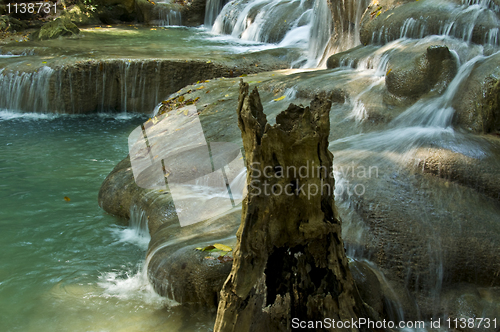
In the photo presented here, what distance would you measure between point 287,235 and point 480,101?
10.2 feet

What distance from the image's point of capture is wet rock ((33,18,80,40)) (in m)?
12.7

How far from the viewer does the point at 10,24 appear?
13367 millimetres

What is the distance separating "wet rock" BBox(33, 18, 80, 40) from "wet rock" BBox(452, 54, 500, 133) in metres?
11.2

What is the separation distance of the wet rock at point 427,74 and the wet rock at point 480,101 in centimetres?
31

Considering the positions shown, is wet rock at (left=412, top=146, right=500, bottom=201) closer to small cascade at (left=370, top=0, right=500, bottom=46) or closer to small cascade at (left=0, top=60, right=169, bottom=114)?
small cascade at (left=370, top=0, right=500, bottom=46)

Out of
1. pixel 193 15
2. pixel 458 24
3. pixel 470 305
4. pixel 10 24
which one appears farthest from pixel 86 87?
pixel 470 305

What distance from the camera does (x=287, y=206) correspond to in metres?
2.61

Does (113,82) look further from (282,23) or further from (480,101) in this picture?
(480,101)

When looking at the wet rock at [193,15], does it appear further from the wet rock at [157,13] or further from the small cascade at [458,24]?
the small cascade at [458,24]

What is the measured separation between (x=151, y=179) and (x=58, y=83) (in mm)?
5657

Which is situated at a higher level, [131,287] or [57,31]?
[57,31]

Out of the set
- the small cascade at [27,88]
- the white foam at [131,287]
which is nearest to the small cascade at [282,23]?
the small cascade at [27,88]

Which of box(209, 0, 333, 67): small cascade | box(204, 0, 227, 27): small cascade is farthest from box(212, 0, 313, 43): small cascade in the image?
box(204, 0, 227, 27): small cascade

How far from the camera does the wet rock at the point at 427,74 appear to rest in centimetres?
526
